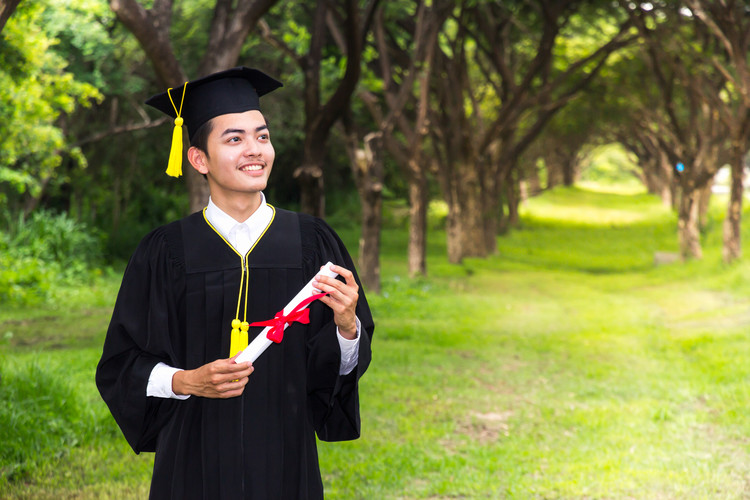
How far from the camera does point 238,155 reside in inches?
117

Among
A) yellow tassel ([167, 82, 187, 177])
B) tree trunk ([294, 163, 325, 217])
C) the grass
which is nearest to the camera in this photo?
yellow tassel ([167, 82, 187, 177])

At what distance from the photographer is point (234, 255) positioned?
300 cm

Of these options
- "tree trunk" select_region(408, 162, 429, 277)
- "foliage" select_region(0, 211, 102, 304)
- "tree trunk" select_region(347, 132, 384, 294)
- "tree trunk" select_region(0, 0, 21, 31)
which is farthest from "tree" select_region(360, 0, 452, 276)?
"tree trunk" select_region(0, 0, 21, 31)

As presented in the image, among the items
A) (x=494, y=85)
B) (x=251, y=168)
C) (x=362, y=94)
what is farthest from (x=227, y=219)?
(x=494, y=85)

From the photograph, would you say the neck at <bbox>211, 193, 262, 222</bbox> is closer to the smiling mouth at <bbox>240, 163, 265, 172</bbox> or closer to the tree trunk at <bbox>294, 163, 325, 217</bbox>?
the smiling mouth at <bbox>240, 163, 265, 172</bbox>

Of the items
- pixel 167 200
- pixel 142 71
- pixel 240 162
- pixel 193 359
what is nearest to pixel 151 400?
pixel 193 359

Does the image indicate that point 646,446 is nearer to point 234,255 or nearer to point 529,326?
point 234,255

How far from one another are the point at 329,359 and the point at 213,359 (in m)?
0.40

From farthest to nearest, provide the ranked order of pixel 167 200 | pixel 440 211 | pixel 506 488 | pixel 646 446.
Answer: pixel 440 211
pixel 167 200
pixel 646 446
pixel 506 488

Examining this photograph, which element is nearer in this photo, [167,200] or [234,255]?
[234,255]

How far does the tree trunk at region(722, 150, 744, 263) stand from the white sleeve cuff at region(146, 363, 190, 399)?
59.3ft

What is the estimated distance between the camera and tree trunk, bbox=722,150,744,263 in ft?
62.5

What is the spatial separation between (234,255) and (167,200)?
21.3 metres

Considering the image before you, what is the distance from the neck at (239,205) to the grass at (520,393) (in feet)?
11.1
